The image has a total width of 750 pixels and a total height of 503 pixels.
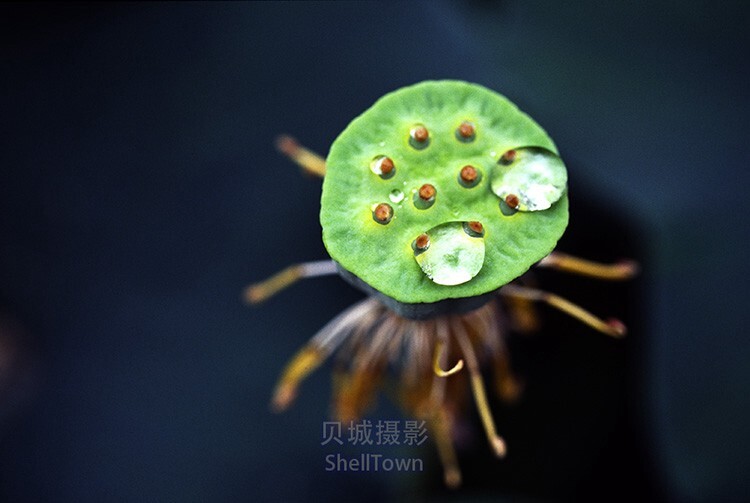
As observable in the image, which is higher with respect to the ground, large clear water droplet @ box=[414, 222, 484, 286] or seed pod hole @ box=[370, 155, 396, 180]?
seed pod hole @ box=[370, 155, 396, 180]

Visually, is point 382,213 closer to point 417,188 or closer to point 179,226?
point 417,188

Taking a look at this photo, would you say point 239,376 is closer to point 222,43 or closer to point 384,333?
point 384,333

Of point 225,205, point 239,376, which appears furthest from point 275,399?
point 225,205

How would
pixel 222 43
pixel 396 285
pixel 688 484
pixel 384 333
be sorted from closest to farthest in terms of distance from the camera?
pixel 396 285, pixel 384 333, pixel 688 484, pixel 222 43

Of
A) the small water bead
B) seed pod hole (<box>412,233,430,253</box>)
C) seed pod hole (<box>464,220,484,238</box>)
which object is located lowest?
seed pod hole (<box>412,233,430,253</box>)

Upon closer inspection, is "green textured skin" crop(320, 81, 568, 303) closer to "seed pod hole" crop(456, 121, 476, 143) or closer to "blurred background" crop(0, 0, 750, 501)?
"seed pod hole" crop(456, 121, 476, 143)

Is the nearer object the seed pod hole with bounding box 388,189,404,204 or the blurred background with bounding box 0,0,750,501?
the seed pod hole with bounding box 388,189,404,204

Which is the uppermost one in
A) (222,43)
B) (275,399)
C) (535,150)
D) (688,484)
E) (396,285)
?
(222,43)

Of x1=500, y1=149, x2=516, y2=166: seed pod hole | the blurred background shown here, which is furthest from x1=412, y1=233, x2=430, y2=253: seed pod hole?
the blurred background
